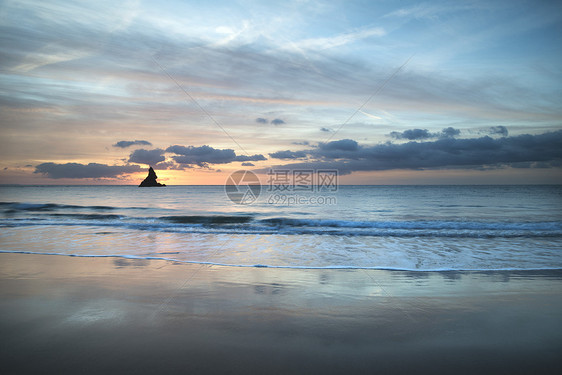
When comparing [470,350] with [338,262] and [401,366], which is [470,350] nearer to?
[401,366]

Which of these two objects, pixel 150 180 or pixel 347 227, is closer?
pixel 347 227

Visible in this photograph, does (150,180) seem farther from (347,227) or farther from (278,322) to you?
(278,322)

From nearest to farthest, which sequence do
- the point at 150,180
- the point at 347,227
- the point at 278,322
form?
the point at 278,322, the point at 347,227, the point at 150,180

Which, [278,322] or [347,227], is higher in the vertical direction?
[278,322]

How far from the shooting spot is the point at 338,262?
7.70 m

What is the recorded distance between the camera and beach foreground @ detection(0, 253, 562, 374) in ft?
9.63

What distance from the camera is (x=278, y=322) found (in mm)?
3881

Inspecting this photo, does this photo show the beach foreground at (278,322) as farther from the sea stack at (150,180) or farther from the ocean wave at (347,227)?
the sea stack at (150,180)

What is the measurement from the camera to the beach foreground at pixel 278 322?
2936 mm

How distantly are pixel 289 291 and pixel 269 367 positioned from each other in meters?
2.41

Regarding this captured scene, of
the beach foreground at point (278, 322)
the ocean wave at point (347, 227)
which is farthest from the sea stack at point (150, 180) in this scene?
the beach foreground at point (278, 322)

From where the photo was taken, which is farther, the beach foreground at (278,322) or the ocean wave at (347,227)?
the ocean wave at (347,227)

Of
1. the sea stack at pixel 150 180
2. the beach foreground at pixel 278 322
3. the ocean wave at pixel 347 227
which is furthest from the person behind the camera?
the sea stack at pixel 150 180

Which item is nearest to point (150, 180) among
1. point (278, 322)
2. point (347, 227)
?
point (347, 227)
